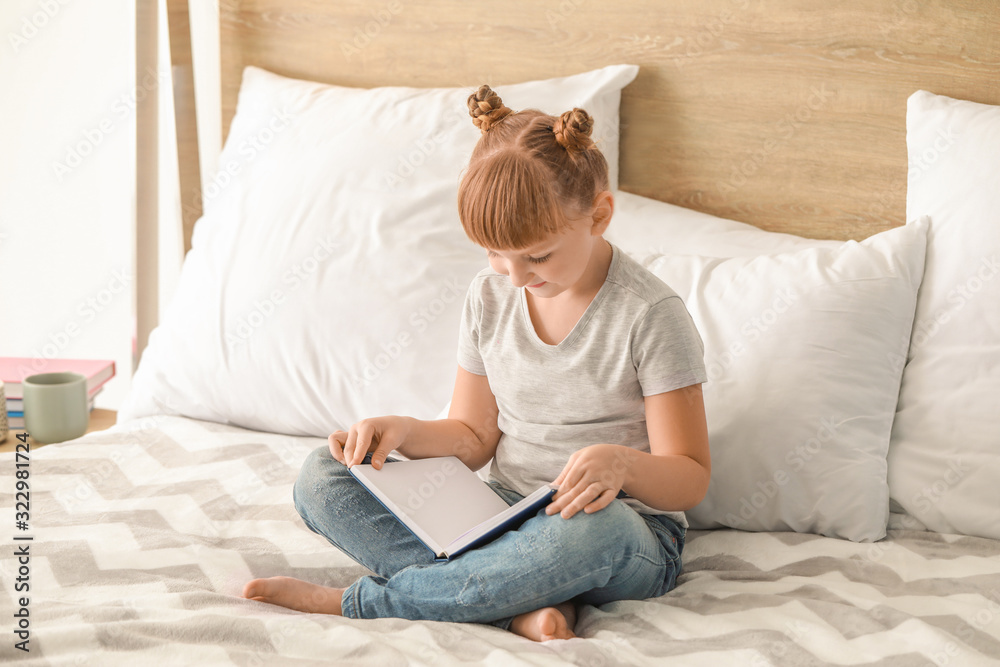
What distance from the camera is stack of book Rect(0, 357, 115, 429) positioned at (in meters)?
1.43

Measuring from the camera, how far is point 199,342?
1.34 meters

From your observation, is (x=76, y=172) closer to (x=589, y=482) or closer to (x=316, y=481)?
(x=316, y=481)

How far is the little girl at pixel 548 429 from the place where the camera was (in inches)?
31.5

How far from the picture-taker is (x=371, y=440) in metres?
0.94

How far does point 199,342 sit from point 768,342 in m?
0.84

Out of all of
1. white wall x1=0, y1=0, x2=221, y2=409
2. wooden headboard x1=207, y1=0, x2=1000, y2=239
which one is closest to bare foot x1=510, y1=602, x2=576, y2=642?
wooden headboard x1=207, y1=0, x2=1000, y2=239

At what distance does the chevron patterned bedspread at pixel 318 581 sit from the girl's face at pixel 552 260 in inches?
12.9

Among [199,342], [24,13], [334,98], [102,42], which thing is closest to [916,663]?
[199,342]

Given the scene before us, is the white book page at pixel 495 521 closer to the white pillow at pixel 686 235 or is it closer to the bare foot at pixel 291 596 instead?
the bare foot at pixel 291 596

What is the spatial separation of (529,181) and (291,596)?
0.47 metres

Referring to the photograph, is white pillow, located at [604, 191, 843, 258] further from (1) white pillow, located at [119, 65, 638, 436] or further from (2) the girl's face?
(2) the girl's face

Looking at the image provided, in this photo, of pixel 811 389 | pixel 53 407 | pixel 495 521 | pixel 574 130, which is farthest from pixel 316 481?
pixel 53 407

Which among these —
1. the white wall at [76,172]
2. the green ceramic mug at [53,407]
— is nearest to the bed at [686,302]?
the green ceramic mug at [53,407]

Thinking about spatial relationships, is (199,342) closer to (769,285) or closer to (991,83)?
(769,285)
